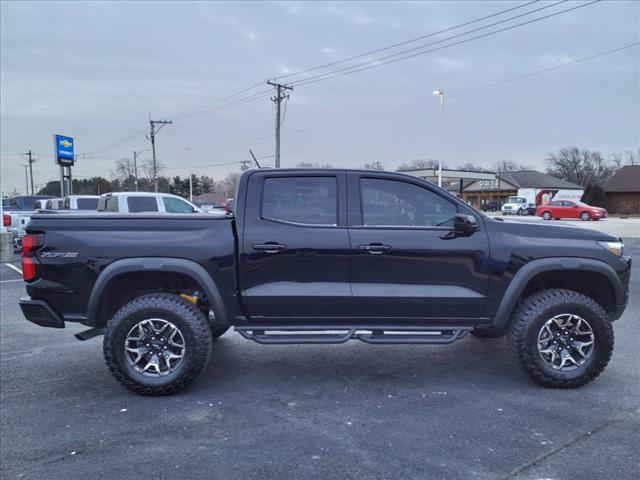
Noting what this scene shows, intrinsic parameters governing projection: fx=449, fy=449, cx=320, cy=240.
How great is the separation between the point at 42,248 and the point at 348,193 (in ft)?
8.81

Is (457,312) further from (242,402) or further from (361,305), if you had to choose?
(242,402)

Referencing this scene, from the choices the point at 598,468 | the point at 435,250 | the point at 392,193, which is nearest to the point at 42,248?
the point at 392,193

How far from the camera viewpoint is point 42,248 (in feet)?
12.6

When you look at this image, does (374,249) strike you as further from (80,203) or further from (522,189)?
(522,189)

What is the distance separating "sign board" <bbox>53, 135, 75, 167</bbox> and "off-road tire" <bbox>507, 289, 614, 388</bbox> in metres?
23.9

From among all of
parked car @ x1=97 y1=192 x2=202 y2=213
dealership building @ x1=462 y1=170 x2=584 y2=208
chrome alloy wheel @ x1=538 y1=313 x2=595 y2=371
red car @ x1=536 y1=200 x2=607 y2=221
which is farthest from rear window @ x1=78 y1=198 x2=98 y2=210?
dealership building @ x1=462 y1=170 x2=584 y2=208

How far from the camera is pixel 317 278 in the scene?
3914mm

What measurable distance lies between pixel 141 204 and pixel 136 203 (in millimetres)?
149

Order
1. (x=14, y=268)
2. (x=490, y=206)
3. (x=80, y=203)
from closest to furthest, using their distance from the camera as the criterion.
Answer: (x=14, y=268), (x=80, y=203), (x=490, y=206)

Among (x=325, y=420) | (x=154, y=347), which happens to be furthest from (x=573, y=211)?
(x=154, y=347)

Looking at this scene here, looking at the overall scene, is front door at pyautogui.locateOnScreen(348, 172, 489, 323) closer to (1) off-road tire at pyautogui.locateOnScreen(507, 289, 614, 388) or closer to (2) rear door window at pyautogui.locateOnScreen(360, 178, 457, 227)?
(2) rear door window at pyautogui.locateOnScreen(360, 178, 457, 227)

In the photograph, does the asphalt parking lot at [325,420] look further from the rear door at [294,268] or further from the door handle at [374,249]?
the door handle at [374,249]

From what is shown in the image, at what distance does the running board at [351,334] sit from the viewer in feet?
12.7

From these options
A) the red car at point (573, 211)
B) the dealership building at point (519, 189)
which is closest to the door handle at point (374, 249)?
the red car at point (573, 211)
